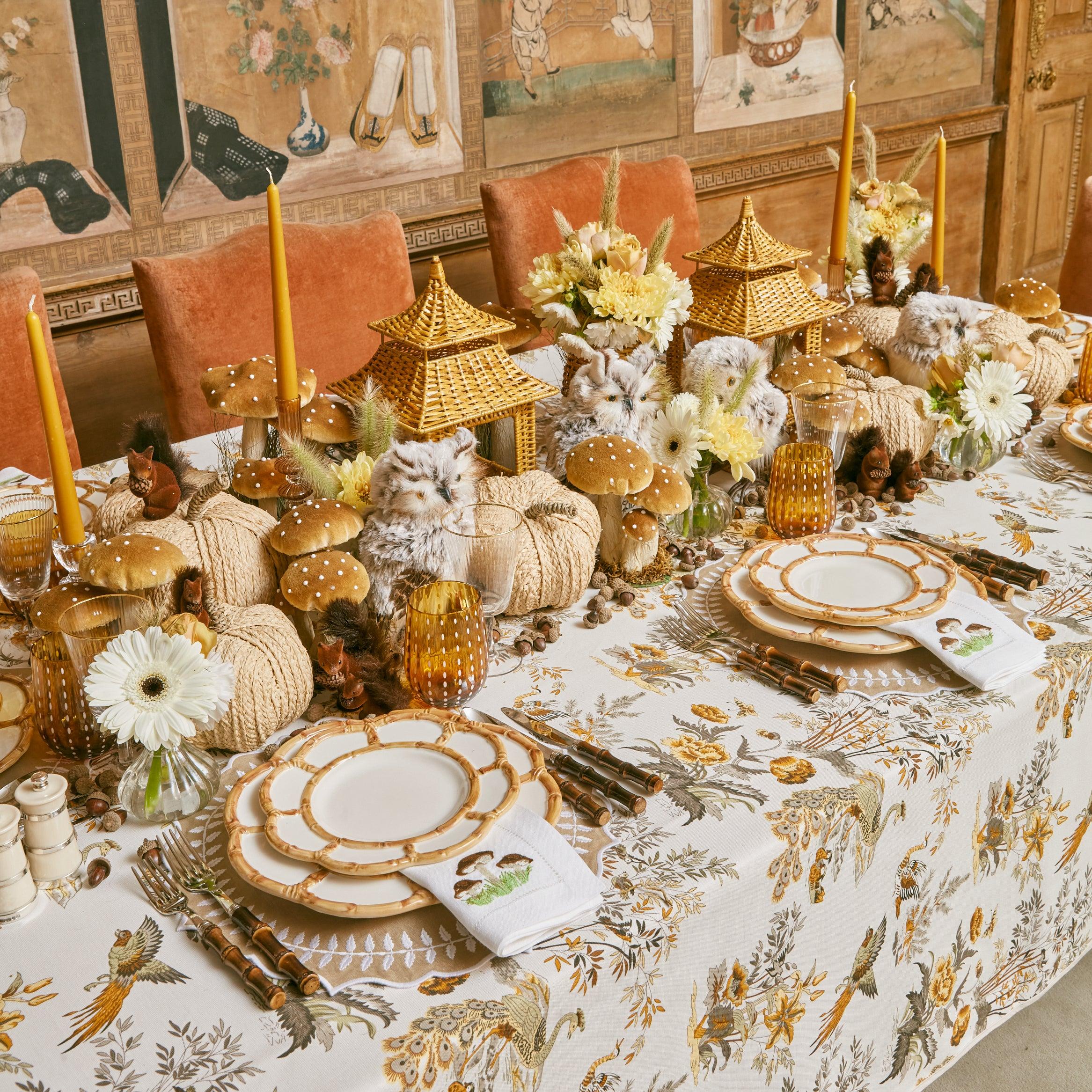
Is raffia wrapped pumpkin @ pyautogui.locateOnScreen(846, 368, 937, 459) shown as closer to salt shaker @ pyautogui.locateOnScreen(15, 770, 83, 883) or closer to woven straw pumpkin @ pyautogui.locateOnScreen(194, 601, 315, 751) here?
woven straw pumpkin @ pyautogui.locateOnScreen(194, 601, 315, 751)

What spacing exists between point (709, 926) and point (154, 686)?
0.45m

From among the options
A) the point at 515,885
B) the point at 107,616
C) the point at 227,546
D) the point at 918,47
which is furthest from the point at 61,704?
the point at 918,47

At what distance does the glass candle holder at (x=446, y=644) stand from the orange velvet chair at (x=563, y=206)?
1.42 meters

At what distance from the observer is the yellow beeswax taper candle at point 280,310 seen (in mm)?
1123

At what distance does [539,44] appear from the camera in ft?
9.70

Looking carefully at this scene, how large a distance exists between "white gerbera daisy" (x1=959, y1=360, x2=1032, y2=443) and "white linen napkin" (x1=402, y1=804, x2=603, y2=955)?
0.89m

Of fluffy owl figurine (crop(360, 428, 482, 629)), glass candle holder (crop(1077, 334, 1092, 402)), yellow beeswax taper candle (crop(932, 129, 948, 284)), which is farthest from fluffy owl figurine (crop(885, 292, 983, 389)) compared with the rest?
fluffy owl figurine (crop(360, 428, 482, 629))

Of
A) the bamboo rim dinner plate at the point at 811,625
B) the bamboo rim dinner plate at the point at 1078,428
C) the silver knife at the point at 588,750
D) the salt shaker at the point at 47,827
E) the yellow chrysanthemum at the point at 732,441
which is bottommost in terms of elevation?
the silver knife at the point at 588,750

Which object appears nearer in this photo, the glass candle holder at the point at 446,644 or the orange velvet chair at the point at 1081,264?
the glass candle holder at the point at 446,644

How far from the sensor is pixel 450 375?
4.06ft

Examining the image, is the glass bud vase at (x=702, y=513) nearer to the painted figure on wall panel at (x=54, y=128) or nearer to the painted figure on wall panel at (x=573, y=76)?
the painted figure on wall panel at (x=54, y=128)

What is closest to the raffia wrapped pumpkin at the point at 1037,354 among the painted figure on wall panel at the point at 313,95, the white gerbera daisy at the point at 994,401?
the white gerbera daisy at the point at 994,401

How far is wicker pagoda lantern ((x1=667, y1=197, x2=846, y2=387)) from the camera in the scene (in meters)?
1.50

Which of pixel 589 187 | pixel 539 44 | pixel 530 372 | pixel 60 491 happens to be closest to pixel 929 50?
pixel 539 44
